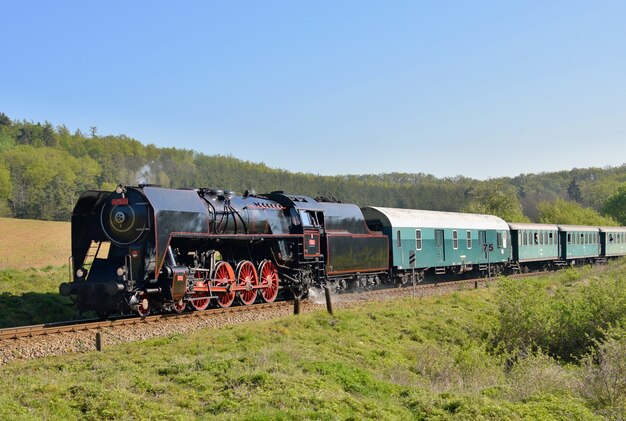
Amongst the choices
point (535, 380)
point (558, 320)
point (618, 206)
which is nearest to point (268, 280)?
point (558, 320)

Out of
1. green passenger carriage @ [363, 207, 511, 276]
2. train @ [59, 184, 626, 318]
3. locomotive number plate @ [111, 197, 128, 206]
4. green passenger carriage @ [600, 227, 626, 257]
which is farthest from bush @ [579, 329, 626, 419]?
green passenger carriage @ [600, 227, 626, 257]

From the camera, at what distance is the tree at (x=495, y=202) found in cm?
7826

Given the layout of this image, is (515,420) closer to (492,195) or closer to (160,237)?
(160,237)

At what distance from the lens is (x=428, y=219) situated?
1221 inches

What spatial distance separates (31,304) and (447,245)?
20688 millimetres

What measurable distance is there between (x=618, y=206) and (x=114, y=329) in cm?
11065

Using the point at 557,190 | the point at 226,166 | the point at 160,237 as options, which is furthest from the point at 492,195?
the point at 557,190

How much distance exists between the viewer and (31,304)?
18.6 m

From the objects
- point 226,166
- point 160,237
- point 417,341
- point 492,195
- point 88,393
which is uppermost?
point 226,166

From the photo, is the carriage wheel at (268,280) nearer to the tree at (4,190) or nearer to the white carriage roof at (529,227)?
the white carriage roof at (529,227)

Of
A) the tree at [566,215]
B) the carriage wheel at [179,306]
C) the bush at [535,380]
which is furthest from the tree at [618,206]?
the carriage wheel at [179,306]

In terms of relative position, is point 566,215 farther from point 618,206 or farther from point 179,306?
point 179,306

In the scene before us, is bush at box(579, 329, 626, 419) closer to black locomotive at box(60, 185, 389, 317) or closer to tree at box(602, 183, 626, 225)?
black locomotive at box(60, 185, 389, 317)

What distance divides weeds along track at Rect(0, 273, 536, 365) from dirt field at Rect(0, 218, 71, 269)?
1935cm
